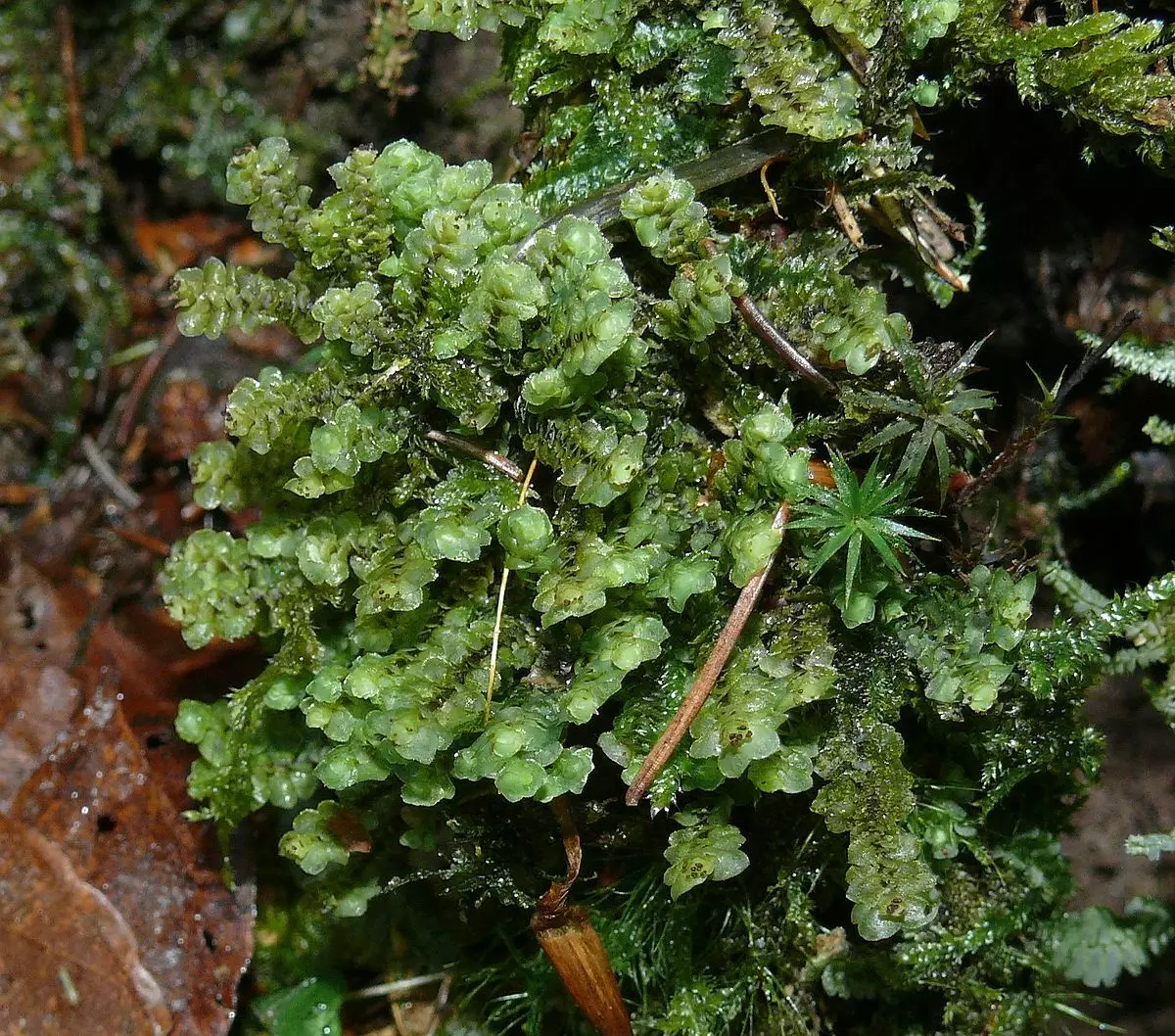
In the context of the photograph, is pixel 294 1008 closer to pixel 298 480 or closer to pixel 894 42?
pixel 298 480

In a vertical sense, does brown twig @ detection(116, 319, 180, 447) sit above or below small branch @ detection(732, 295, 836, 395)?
below

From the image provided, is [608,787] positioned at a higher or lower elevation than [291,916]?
higher

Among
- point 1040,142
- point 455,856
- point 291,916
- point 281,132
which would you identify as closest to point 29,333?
point 281,132

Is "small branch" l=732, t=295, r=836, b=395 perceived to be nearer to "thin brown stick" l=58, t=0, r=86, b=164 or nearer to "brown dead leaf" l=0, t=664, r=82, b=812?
"brown dead leaf" l=0, t=664, r=82, b=812

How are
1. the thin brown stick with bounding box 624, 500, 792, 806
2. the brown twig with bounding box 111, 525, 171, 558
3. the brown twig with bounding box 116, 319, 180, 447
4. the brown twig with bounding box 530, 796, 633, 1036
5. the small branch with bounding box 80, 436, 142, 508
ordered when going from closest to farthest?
the thin brown stick with bounding box 624, 500, 792, 806 < the brown twig with bounding box 530, 796, 633, 1036 < the brown twig with bounding box 111, 525, 171, 558 < the small branch with bounding box 80, 436, 142, 508 < the brown twig with bounding box 116, 319, 180, 447

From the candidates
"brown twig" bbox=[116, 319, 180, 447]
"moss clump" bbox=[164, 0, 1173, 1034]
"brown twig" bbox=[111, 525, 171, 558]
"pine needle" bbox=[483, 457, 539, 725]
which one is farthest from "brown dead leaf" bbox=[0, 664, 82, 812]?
"pine needle" bbox=[483, 457, 539, 725]

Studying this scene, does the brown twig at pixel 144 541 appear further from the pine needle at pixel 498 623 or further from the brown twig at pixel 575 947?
the brown twig at pixel 575 947
